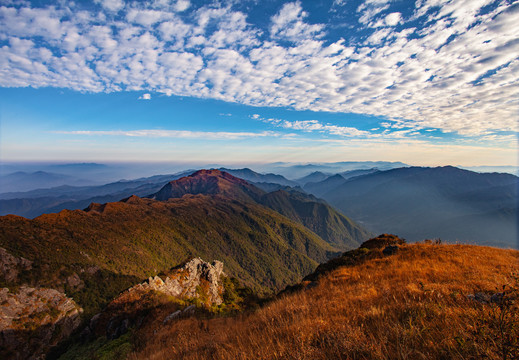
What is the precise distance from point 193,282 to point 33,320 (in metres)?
83.3

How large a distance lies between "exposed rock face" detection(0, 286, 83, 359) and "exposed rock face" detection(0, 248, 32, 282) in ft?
35.9

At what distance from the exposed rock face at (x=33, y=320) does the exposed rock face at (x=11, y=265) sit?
11.0m

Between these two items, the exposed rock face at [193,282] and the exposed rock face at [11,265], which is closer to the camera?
the exposed rock face at [193,282]

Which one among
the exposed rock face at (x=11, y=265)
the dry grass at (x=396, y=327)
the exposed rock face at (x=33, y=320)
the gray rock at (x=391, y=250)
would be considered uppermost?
the dry grass at (x=396, y=327)

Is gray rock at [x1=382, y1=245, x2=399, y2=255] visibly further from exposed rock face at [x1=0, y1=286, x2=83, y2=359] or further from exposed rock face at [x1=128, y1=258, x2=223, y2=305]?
exposed rock face at [x1=0, y1=286, x2=83, y2=359]

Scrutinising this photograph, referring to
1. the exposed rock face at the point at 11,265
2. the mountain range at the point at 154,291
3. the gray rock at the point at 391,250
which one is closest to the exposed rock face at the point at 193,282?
the mountain range at the point at 154,291

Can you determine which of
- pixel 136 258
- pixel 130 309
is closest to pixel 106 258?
pixel 136 258

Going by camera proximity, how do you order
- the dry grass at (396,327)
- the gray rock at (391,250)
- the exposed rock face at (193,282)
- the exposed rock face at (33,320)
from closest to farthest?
the dry grass at (396,327) < the gray rock at (391,250) < the exposed rock face at (193,282) < the exposed rock face at (33,320)

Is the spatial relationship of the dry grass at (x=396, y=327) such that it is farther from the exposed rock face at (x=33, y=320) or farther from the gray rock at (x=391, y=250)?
the exposed rock face at (x=33, y=320)

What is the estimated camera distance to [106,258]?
→ 483 ft

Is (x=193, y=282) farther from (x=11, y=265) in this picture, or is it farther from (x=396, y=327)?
(x=11, y=265)

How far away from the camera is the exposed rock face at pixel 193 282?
3847 centimetres

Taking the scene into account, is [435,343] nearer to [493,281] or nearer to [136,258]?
[493,281]

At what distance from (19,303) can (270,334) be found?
5340 inches
